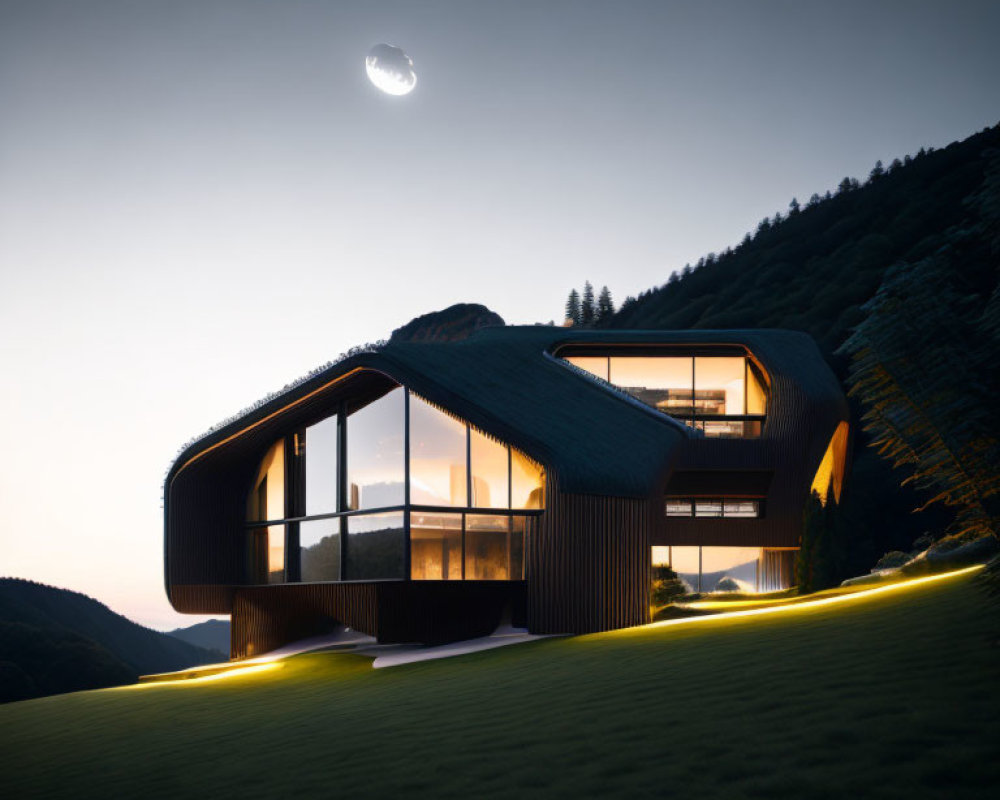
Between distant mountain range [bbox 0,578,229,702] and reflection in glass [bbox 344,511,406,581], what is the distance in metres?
27.8

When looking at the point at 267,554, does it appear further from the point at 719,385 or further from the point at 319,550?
the point at 719,385

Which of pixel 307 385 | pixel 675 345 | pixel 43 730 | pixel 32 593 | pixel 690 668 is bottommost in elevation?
pixel 32 593

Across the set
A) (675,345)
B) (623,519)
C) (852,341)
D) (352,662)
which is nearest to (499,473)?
(623,519)

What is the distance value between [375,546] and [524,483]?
3.20m

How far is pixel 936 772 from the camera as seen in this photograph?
5312 millimetres

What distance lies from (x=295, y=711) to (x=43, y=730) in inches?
169

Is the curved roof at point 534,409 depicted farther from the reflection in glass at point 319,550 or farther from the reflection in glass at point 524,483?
the reflection in glass at point 319,550

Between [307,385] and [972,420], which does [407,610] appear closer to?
[307,385]

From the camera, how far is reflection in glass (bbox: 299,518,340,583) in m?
20.0

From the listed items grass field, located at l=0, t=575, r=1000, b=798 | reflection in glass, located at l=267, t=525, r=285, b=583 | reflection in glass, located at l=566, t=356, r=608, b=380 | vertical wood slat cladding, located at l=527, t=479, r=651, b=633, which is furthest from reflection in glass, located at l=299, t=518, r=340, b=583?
reflection in glass, located at l=566, t=356, r=608, b=380

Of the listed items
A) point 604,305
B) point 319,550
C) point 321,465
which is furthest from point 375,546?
point 604,305

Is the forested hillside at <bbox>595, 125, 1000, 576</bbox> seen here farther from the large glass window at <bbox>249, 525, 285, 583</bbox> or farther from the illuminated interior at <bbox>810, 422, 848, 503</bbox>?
the large glass window at <bbox>249, 525, 285, 583</bbox>

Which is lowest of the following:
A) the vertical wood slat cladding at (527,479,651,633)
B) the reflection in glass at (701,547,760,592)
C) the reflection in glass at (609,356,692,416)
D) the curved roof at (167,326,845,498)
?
the reflection in glass at (701,547,760,592)

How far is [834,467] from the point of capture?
32.7 metres
